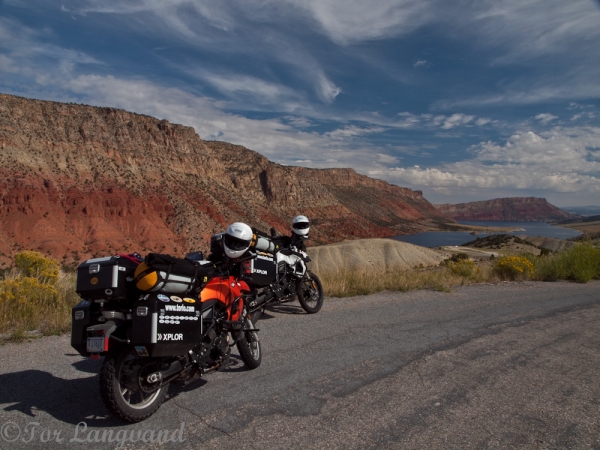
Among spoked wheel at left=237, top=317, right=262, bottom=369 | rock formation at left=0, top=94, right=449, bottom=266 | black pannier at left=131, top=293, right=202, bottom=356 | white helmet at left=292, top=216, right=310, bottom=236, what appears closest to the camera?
black pannier at left=131, top=293, right=202, bottom=356

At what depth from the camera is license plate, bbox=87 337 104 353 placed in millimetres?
3572

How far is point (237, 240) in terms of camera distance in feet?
17.3

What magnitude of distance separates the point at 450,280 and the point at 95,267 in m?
11.4

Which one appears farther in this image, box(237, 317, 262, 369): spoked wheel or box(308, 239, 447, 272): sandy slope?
box(308, 239, 447, 272): sandy slope

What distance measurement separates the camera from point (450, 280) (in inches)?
515

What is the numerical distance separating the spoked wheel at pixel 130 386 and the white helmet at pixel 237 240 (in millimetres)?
1723

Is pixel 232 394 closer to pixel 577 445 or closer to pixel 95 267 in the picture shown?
pixel 95 267

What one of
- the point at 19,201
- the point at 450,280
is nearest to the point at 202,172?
the point at 19,201

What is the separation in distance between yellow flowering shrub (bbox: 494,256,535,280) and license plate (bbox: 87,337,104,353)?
45.5 feet

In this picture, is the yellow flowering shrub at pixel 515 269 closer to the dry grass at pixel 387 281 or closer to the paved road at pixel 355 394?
the dry grass at pixel 387 281

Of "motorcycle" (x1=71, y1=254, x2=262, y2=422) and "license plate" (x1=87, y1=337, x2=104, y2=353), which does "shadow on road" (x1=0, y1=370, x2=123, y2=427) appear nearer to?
"motorcycle" (x1=71, y1=254, x2=262, y2=422)

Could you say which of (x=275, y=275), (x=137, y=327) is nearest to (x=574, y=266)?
(x=275, y=275)

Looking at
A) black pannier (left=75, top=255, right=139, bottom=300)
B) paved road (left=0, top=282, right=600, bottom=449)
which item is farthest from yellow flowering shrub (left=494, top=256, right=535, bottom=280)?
black pannier (left=75, top=255, right=139, bottom=300)

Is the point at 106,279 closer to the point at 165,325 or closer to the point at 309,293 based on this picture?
the point at 165,325
